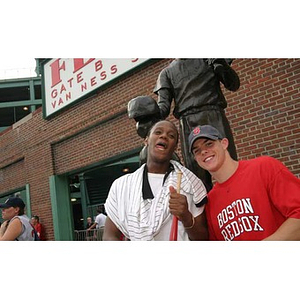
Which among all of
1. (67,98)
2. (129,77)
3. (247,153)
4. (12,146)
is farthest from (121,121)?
(12,146)

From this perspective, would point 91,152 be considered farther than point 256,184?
Yes

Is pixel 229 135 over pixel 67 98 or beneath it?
beneath

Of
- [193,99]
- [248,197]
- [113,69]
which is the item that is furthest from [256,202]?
[113,69]

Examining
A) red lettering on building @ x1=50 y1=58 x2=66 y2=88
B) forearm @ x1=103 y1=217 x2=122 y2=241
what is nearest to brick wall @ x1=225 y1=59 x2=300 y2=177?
forearm @ x1=103 y1=217 x2=122 y2=241

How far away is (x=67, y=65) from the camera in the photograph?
888 centimetres

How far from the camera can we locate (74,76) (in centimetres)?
869

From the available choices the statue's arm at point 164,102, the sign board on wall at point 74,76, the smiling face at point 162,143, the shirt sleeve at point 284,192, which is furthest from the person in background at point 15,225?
the sign board on wall at point 74,76

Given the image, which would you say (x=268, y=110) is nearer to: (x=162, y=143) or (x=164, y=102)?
(x=164, y=102)

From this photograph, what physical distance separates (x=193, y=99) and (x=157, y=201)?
995 mm

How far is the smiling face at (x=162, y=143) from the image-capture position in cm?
182

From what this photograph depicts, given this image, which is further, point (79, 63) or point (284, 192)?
point (79, 63)

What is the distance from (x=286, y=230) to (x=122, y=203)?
70 cm

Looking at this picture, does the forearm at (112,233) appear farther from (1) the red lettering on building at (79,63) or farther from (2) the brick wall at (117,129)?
(1) the red lettering on building at (79,63)

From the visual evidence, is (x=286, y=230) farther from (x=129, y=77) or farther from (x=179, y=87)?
(x=129, y=77)
